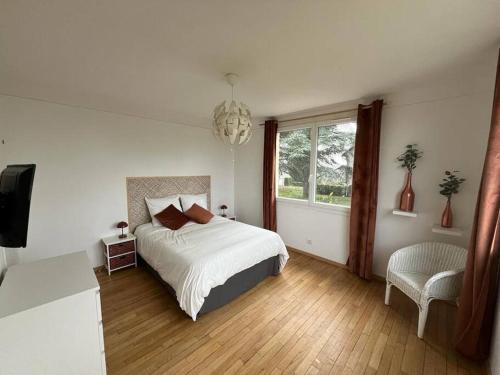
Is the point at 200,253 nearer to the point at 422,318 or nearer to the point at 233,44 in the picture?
the point at 233,44

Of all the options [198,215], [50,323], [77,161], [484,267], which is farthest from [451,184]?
[77,161]

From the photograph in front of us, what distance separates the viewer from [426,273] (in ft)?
6.88

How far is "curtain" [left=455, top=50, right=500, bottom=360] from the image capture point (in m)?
1.40

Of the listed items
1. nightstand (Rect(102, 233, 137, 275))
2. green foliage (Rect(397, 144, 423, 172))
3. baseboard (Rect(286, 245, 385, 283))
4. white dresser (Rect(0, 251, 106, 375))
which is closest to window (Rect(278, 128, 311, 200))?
baseboard (Rect(286, 245, 385, 283))

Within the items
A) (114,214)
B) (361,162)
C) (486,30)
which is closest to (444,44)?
(486,30)

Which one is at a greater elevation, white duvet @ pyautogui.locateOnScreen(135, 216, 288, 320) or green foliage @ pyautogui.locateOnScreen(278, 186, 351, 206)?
green foliage @ pyautogui.locateOnScreen(278, 186, 351, 206)

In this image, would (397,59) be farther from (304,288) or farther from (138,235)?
(138,235)

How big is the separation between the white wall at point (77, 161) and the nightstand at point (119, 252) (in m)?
0.25

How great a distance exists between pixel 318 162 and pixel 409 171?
46.9 inches

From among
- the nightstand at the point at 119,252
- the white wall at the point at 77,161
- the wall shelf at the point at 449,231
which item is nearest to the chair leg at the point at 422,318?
the wall shelf at the point at 449,231

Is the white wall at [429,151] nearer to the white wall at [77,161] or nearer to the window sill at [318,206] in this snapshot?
the window sill at [318,206]

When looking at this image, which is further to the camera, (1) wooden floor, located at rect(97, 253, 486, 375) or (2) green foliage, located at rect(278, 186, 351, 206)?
(2) green foliage, located at rect(278, 186, 351, 206)

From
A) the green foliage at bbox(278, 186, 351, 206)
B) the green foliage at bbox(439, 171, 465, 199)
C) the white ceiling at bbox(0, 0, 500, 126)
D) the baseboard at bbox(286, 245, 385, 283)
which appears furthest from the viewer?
the green foliage at bbox(278, 186, 351, 206)

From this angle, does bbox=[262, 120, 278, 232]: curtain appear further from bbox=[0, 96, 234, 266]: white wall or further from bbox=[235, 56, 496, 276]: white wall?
bbox=[0, 96, 234, 266]: white wall
